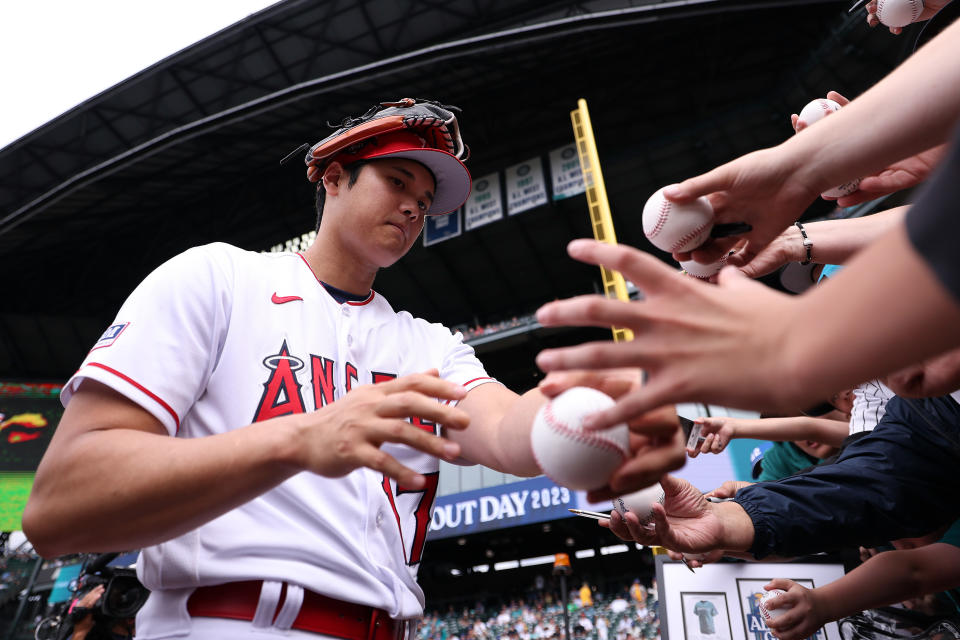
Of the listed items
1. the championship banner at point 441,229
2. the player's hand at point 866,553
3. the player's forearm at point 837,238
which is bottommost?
the player's hand at point 866,553

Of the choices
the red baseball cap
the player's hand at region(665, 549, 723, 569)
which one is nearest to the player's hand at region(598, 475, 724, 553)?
the player's hand at region(665, 549, 723, 569)

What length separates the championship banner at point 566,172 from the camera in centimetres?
1677

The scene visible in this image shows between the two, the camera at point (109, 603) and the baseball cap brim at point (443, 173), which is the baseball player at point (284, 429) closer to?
the baseball cap brim at point (443, 173)

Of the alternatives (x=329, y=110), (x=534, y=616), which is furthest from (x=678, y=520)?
(x=329, y=110)

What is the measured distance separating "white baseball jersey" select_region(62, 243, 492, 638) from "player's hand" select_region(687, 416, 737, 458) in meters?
1.65

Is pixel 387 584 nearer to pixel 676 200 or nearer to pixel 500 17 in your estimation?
pixel 676 200

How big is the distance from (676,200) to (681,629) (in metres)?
2.33

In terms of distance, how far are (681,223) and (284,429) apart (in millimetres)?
1129

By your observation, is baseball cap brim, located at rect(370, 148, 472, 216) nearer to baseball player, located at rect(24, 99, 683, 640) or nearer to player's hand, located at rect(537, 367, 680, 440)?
baseball player, located at rect(24, 99, 683, 640)

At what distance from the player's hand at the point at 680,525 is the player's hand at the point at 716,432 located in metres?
0.62

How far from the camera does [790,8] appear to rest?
46.4 ft

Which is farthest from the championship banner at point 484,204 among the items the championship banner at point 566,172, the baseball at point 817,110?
the baseball at point 817,110

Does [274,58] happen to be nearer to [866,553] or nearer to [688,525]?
[688,525]

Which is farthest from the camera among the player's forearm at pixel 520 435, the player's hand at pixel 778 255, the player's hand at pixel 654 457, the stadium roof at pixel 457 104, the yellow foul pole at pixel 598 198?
the stadium roof at pixel 457 104
